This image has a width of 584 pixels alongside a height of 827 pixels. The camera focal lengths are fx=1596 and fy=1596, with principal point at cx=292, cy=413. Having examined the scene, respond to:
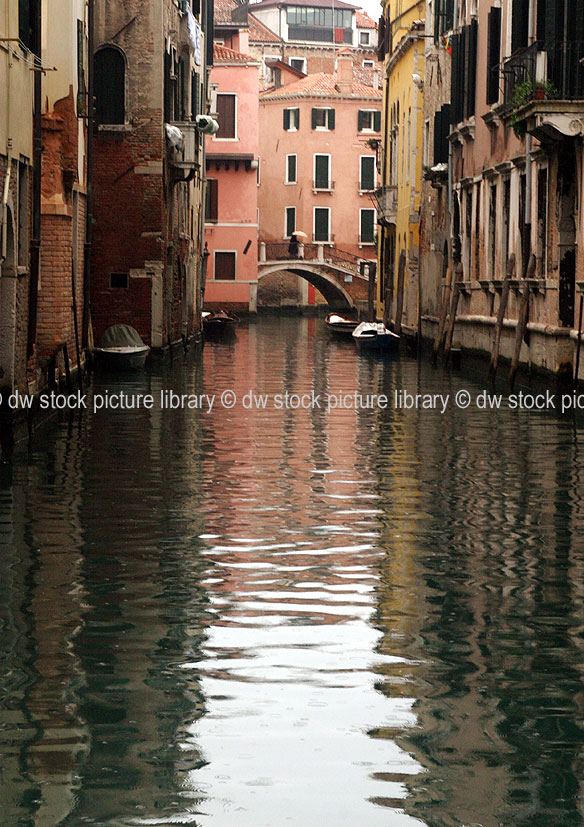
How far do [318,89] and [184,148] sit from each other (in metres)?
34.9

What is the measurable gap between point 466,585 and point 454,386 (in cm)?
1417

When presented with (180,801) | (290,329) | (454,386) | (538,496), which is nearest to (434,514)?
(538,496)

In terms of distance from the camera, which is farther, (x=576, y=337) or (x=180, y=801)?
(x=576, y=337)

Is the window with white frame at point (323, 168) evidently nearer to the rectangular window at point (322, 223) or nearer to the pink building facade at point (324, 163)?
the pink building facade at point (324, 163)

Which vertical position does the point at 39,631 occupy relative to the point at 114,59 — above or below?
below

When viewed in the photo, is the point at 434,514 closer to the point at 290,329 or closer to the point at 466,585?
the point at 466,585

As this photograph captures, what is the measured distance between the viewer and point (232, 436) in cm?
1439

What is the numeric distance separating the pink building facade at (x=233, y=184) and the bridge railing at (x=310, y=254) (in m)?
4.51

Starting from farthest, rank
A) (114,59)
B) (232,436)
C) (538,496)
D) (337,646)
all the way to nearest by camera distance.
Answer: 1. (114,59)
2. (232,436)
3. (538,496)
4. (337,646)

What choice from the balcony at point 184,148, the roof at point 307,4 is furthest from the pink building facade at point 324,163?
the balcony at point 184,148

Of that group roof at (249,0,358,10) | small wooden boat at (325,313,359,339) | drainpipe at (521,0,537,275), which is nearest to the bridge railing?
small wooden boat at (325,313,359,339)

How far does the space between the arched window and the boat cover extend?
360 centimetres

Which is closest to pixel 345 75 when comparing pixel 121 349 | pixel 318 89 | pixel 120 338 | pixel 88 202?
pixel 318 89

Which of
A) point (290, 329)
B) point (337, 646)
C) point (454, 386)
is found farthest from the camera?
point (290, 329)
